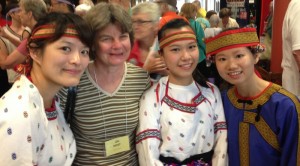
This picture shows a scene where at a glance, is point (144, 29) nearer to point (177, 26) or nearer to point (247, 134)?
point (177, 26)

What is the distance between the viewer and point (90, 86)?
1.90m

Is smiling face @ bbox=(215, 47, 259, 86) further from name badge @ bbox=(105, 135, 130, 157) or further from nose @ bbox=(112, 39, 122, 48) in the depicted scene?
name badge @ bbox=(105, 135, 130, 157)

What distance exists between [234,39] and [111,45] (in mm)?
675

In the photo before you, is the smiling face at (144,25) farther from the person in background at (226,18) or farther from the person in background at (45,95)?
the person in background at (226,18)

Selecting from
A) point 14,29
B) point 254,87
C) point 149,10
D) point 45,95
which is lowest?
point 254,87

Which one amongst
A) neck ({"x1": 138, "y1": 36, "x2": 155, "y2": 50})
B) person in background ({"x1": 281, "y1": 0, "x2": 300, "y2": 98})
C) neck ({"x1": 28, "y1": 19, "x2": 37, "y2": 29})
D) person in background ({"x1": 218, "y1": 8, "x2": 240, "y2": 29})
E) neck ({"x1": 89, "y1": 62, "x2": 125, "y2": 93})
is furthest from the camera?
person in background ({"x1": 218, "y1": 8, "x2": 240, "y2": 29})

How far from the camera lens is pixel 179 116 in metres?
1.90

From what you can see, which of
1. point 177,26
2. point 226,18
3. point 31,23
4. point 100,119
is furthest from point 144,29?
point 226,18

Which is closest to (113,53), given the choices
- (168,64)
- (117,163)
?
(168,64)

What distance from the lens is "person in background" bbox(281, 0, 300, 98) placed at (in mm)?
2400

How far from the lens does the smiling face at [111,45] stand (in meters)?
1.83

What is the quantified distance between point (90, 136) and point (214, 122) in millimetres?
713

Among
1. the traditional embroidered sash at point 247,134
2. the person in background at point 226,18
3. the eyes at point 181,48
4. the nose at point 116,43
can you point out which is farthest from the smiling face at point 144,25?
the person in background at point 226,18

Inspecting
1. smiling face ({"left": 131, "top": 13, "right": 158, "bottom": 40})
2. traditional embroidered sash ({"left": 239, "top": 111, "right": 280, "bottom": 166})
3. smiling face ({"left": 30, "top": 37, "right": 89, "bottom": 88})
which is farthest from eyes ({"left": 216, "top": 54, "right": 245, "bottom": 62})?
smiling face ({"left": 30, "top": 37, "right": 89, "bottom": 88})
